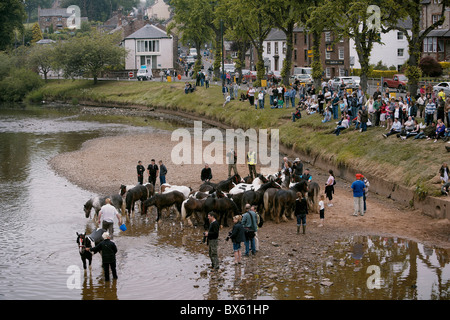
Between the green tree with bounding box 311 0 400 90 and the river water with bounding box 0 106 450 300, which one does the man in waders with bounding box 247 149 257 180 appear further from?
the green tree with bounding box 311 0 400 90

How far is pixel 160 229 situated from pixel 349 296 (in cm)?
947

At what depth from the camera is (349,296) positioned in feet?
51.6

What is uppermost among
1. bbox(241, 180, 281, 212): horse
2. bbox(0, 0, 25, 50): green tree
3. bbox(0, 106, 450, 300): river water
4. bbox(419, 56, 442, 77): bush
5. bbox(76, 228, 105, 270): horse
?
bbox(0, 0, 25, 50): green tree

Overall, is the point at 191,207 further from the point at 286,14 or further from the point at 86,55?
the point at 86,55

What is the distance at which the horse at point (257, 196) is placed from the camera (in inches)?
905

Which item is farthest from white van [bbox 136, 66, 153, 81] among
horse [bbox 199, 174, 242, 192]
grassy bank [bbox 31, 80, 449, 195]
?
horse [bbox 199, 174, 242, 192]

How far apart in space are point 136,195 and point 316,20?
1006 inches

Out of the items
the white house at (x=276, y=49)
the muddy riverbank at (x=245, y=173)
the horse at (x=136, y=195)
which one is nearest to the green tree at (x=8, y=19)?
the white house at (x=276, y=49)

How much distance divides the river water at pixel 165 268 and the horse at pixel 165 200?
2.55 ft

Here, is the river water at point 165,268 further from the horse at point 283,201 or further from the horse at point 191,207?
the horse at point 283,201

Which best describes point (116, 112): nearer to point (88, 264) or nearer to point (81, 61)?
point (81, 61)

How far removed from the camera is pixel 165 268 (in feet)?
60.7

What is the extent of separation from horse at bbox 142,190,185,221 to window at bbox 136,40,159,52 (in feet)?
252

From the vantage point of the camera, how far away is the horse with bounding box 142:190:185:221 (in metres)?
23.7
